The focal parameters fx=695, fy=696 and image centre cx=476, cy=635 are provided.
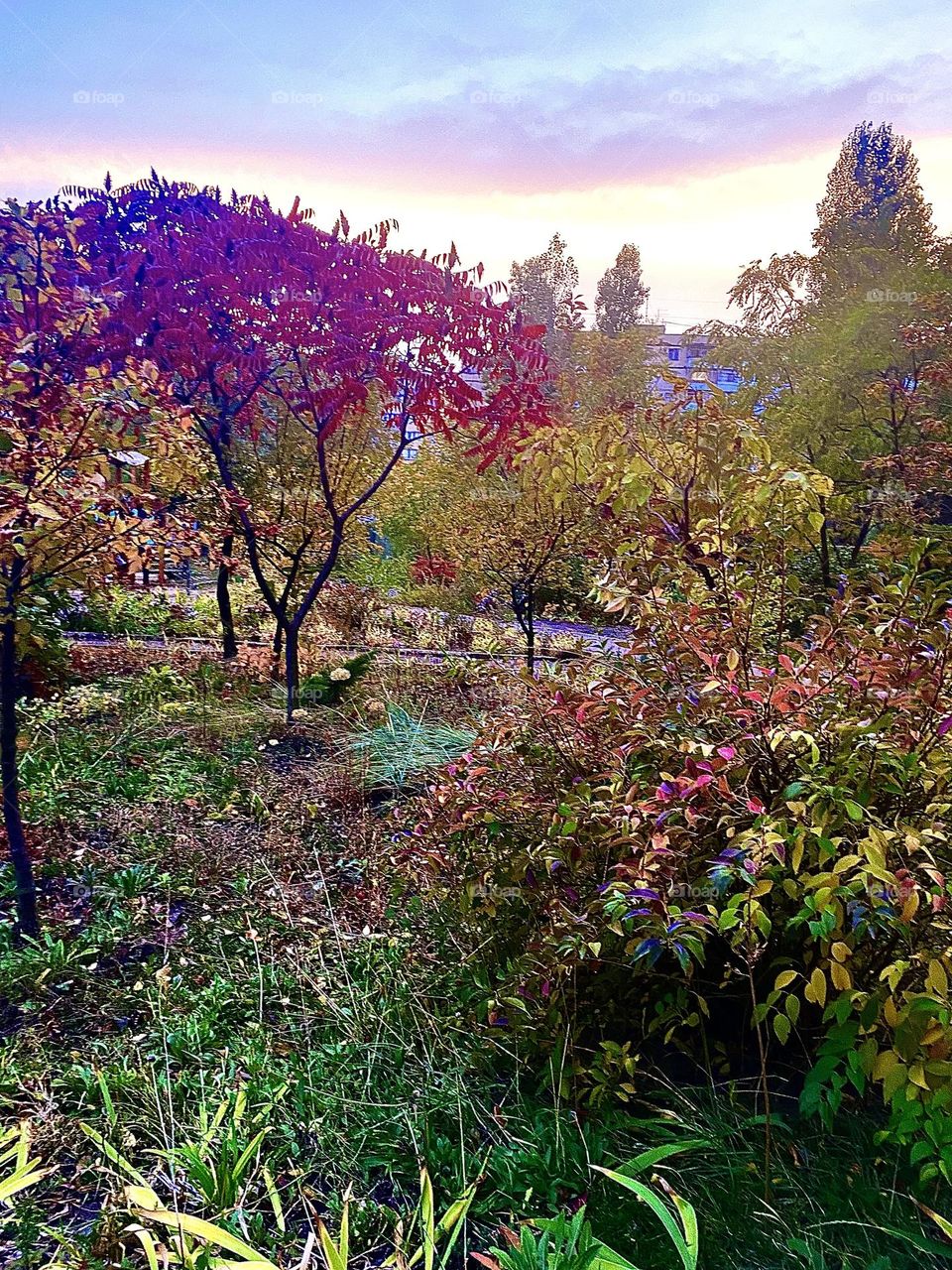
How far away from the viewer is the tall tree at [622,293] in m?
22.2

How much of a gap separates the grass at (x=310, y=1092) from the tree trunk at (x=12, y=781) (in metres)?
0.09

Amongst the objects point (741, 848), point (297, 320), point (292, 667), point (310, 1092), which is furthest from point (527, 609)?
point (741, 848)

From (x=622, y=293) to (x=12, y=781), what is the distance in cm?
2428

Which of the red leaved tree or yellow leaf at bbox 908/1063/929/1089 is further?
the red leaved tree

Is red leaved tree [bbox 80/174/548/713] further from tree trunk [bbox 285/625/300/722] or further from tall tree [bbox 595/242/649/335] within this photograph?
tall tree [bbox 595/242/649/335]

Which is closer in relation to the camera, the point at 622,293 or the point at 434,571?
the point at 434,571

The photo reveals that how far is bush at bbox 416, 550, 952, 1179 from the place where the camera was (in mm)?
1149

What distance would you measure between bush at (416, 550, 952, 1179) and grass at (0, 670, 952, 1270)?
184mm

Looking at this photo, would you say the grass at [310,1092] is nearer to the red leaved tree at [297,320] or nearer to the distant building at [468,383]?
the red leaved tree at [297,320]

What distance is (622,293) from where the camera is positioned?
22688 millimetres

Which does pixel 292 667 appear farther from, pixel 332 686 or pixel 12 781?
pixel 12 781

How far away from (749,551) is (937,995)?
4.79ft

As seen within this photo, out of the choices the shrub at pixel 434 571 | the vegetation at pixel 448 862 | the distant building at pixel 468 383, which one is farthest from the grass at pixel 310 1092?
the shrub at pixel 434 571

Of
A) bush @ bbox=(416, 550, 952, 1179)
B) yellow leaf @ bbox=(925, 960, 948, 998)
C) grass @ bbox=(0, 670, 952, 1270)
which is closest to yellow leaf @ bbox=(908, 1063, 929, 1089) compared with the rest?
bush @ bbox=(416, 550, 952, 1179)
